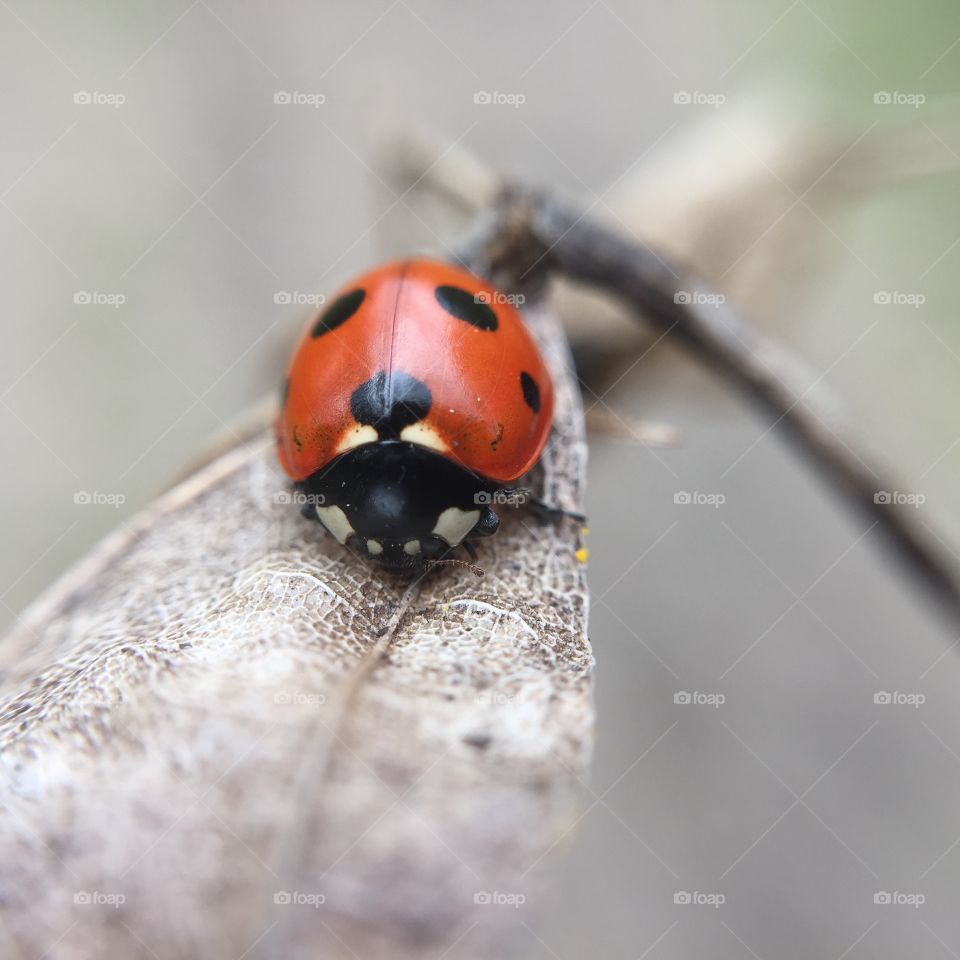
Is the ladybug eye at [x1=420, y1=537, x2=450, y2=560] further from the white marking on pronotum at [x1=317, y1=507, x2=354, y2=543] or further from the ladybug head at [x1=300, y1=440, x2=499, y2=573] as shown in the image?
the white marking on pronotum at [x1=317, y1=507, x2=354, y2=543]

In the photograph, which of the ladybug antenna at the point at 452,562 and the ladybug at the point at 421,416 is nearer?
the ladybug antenna at the point at 452,562

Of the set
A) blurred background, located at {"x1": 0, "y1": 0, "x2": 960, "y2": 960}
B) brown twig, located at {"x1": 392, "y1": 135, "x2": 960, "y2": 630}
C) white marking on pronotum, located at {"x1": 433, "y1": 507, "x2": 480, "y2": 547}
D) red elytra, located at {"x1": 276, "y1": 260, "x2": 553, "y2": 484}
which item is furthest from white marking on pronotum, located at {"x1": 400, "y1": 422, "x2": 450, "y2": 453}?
Answer: blurred background, located at {"x1": 0, "y1": 0, "x2": 960, "y2": 960}

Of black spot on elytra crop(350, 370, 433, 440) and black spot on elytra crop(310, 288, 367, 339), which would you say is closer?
black spot on elytra crop(350, 370, 433, 440)

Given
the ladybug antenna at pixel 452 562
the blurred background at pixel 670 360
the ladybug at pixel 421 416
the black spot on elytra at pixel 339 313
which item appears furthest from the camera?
the blurred background at pixel 670 360

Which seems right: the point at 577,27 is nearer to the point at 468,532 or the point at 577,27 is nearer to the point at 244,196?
the point at 244,196

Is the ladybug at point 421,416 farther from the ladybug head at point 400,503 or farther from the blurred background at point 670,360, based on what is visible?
the blurred background at point 670,360

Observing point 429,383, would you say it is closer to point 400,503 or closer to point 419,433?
point 419,433

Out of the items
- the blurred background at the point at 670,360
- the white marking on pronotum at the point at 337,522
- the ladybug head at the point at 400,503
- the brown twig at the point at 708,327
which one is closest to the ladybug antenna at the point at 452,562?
the ladybug head at the point at 400,503
